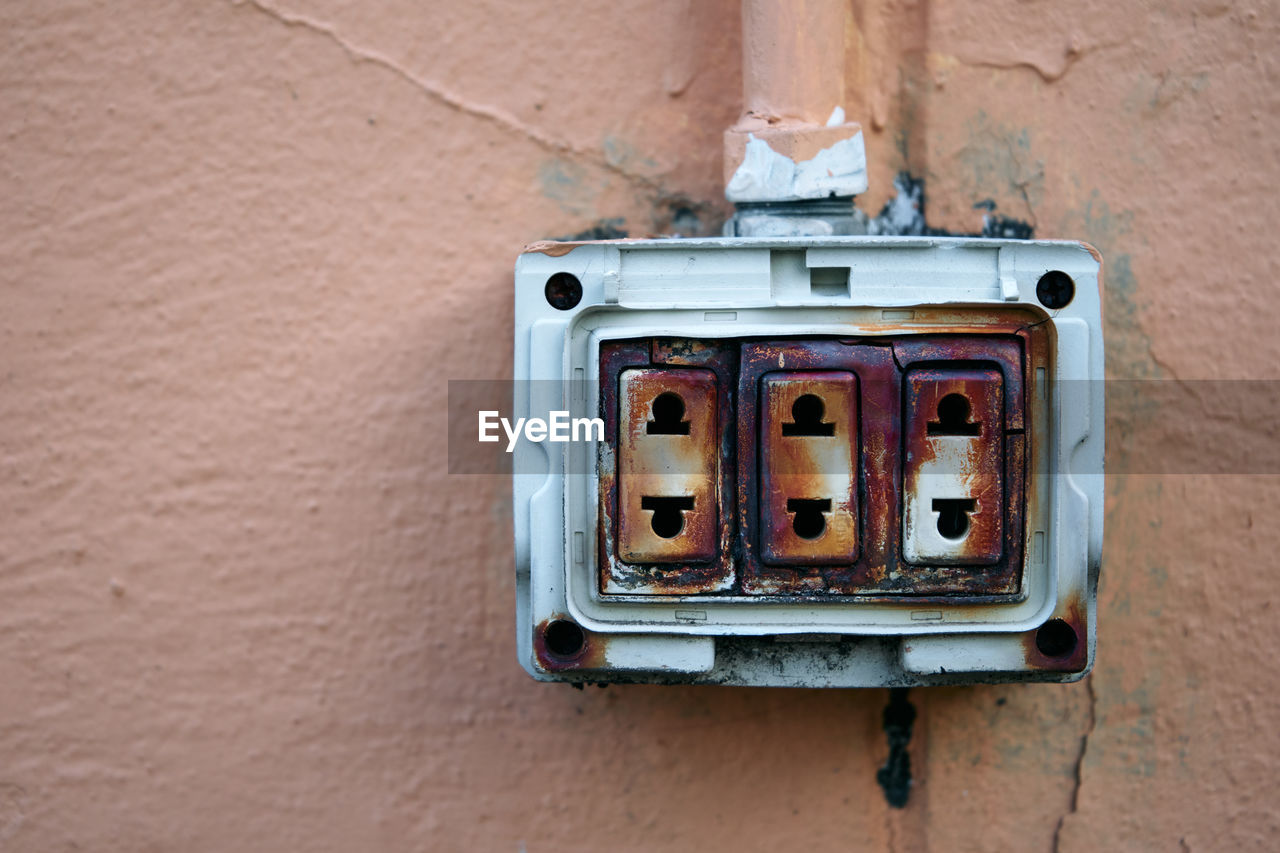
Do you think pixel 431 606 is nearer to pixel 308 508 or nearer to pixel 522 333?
pixel 308 508

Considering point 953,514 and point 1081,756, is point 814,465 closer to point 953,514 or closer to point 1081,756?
point 953,514

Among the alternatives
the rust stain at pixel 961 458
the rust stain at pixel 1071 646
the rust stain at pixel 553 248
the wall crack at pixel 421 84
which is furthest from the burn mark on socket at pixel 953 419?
the wall crack at pixel 421 84

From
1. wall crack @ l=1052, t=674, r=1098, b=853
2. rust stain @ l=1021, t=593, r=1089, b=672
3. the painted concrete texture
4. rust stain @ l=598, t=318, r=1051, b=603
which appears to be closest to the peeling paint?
the painted concrete texture

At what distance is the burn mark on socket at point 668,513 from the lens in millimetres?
600

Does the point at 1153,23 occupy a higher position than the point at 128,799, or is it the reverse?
the point at 1153,23

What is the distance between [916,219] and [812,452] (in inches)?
10.3

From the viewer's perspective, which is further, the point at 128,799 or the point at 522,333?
the point at 128,799

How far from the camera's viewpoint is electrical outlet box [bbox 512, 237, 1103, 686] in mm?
594

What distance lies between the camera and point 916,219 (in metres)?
0.74

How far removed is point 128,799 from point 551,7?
727mm

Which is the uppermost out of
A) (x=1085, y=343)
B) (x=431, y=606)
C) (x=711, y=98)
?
(x=711, y=98)

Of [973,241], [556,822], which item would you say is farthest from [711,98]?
[556,822]

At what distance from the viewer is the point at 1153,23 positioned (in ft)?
2.43

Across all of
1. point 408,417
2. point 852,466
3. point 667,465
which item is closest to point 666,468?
point 667,465
